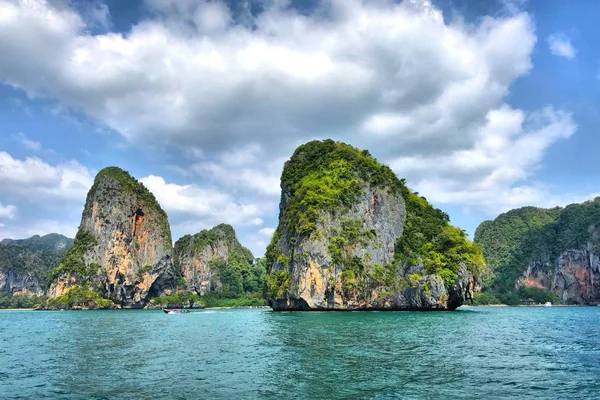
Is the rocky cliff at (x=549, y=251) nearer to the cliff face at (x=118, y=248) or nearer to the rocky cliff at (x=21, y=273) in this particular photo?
the cliff face at (x=118, y=248)

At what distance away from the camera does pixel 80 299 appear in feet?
376

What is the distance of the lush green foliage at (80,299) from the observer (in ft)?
377

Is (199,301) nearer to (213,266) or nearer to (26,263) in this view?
(213,266)

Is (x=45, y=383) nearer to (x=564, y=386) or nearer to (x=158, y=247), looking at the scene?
(x=564, y=386)

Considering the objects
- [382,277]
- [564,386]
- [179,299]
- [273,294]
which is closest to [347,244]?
[382,277]

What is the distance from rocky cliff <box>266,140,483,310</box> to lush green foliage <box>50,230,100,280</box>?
6144 cm

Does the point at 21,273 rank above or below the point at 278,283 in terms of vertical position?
above

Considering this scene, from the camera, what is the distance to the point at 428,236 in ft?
276

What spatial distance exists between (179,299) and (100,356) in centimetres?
11849

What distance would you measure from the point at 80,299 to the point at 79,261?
12180 mm

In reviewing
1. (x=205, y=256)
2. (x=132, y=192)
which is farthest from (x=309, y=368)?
(x=205, y=256)

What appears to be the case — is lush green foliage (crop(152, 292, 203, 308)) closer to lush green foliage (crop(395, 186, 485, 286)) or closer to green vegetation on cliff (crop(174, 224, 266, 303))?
green vegetation on cliff (crop(174, 224, 266, 303))

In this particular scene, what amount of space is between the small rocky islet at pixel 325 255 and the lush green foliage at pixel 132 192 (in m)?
0.41

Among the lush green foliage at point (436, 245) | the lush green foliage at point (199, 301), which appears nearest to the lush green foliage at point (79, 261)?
the lush green foliage at point (199, 301)
